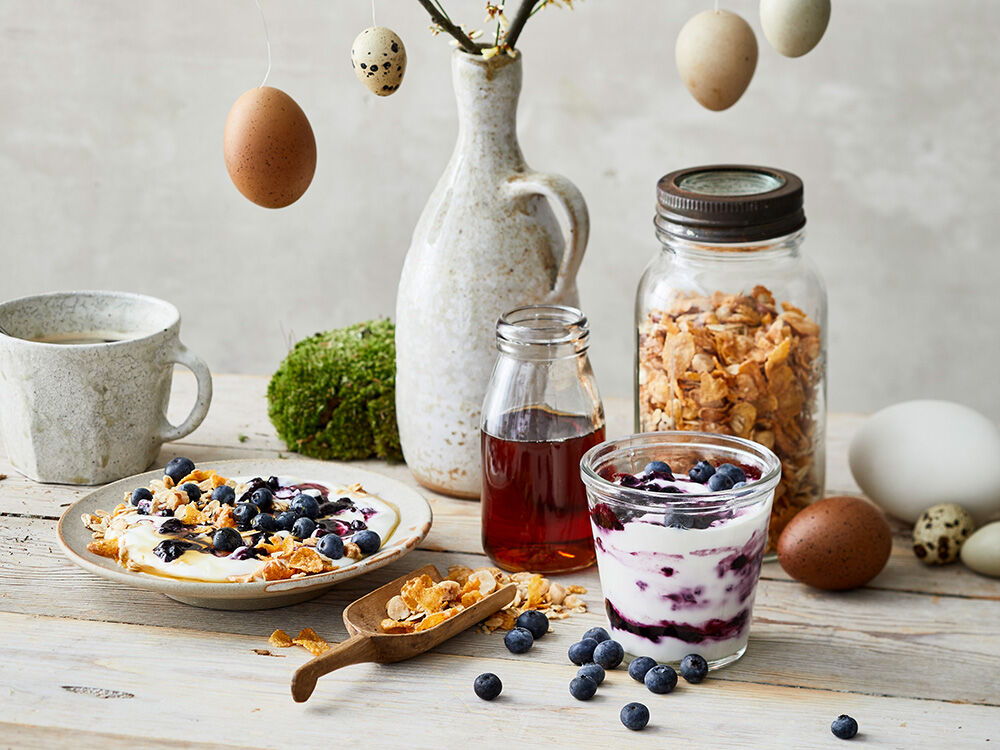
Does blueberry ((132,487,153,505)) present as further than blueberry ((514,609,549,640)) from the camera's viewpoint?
Yes

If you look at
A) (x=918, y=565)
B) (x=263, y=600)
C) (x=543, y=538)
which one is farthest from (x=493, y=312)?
(x=918, y=565)

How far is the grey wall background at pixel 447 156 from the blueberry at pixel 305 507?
1.53 meters

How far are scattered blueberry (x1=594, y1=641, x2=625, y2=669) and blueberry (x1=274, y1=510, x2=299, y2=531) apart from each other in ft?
1.00

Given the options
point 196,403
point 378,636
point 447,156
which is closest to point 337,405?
point 196,403

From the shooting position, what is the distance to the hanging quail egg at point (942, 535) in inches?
44.6

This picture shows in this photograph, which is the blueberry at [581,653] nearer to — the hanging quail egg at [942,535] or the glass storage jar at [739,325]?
the glass storage jar at [739,325]

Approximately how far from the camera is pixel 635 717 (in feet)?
2.77

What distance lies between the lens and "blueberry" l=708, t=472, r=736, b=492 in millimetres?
951

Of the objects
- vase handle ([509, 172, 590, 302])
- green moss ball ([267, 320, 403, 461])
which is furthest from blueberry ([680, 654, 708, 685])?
green moss ball ([267, 320, 403, 461])

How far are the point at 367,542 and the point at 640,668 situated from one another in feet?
0.87

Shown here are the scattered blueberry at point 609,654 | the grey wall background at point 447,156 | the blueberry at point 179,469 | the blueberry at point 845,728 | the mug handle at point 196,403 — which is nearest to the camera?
the blueberry at point 845,728

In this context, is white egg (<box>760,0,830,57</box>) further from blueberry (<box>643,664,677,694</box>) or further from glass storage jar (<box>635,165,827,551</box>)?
blueberry (<box>643,664,677,694</box>)

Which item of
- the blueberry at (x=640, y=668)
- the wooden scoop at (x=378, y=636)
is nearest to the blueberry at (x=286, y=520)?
the wooden scoop at (x=378, y=636)

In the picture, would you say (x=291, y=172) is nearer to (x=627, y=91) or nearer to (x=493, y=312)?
(x=493, y=312)
